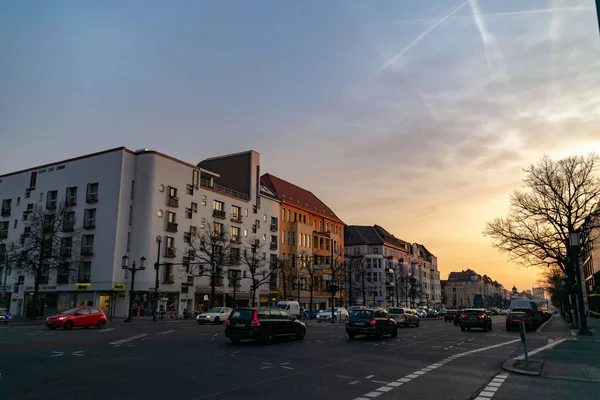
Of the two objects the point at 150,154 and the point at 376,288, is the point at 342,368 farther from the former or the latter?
the point at 376,288

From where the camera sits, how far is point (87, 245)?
52.7m

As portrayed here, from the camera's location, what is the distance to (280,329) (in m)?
21.6

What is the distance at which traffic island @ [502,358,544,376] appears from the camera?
12.7m

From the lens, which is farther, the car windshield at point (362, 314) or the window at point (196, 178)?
the window at point (196, 178)

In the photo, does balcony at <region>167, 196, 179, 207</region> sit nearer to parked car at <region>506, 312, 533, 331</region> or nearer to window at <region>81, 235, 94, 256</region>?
window at <region>81, 235, 94, 256</region>

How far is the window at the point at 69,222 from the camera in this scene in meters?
53.0

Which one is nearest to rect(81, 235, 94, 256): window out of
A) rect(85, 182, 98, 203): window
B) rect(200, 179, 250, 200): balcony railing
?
rect(85, 182, 98, 203): window

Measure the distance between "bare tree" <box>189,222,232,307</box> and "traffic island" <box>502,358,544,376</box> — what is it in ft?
138

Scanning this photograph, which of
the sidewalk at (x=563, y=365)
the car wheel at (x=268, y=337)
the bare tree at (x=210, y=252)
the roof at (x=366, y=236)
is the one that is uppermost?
the roof at (x=366, y=236)

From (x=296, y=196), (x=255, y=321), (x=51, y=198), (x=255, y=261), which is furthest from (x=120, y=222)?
(x=296, y=196)

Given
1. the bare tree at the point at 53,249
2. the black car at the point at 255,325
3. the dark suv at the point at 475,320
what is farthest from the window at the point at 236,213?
the black car at the point at 255,325

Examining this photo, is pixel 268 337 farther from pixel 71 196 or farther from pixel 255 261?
pixel 71 196

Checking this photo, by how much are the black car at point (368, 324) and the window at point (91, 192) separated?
3973 cm

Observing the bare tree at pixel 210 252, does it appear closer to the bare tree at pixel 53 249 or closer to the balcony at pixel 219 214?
the balcony at pixel 219 214
